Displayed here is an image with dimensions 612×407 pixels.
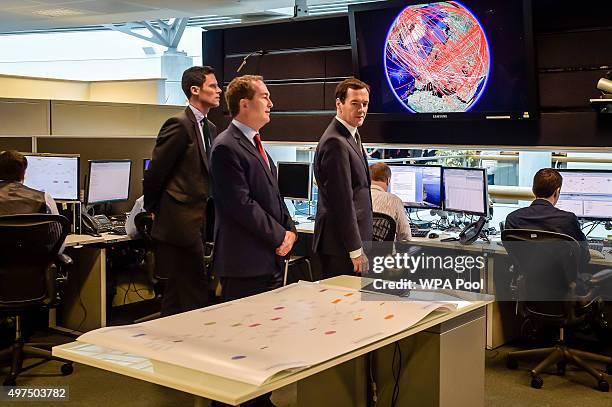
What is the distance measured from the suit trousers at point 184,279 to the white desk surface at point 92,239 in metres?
1.28

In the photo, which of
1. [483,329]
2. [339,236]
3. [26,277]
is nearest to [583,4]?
[339,236]

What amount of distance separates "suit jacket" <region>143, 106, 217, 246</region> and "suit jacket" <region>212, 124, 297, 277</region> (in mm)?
650

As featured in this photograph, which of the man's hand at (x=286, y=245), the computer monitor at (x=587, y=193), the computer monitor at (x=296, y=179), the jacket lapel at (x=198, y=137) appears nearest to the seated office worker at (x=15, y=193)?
the jacket lapel at (x=198, y=137)

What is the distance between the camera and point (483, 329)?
2879mm

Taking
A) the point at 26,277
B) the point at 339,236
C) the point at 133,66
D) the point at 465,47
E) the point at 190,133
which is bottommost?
the point at 26,277

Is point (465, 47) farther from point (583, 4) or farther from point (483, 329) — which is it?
point (483, 329)

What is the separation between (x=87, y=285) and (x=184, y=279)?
5.26 feet

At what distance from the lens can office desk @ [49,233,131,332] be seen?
5070 millimetres

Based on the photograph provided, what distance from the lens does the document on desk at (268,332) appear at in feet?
6.51

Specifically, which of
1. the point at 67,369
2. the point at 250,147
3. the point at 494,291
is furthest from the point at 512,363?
the point at 67,369

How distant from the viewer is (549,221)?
4.18m

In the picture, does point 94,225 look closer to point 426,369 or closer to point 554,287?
point 554,287

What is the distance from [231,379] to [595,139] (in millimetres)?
3606

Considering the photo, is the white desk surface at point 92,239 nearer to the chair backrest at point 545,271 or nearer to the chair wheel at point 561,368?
the chair backrest at point 545,271
